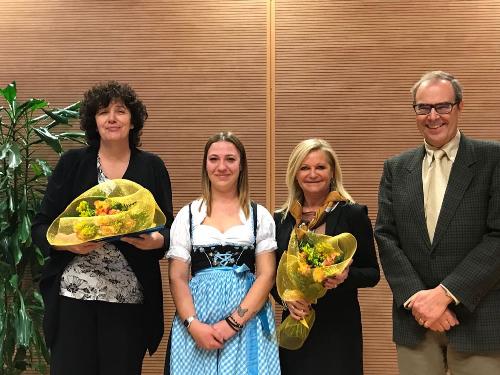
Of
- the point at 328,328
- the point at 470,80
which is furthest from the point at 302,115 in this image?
the point at 328,328

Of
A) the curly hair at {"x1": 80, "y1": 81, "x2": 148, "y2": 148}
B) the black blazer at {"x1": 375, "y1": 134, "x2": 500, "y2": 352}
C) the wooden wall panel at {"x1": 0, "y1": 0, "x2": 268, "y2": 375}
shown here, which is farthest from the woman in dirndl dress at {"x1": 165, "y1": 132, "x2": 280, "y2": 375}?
the wooden wall panel at {"x1": 0, "y1": 0, "x2": 268, "y2": 375}

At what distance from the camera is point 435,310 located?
1939 millimetres

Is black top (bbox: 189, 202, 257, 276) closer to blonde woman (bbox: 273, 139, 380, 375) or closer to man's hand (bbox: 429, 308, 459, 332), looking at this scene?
blonde woman (bbox: 273, 139, 380, 375)

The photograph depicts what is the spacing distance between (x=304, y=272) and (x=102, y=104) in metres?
1.07

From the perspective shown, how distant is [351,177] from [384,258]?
1.64 m

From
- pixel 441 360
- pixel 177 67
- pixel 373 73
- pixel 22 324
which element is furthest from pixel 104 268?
pixel 373 73

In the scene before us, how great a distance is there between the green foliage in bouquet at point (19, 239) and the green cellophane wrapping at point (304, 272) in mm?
1644

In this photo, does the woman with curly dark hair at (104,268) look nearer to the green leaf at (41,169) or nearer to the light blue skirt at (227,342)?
the light blue skirt at (227,342)

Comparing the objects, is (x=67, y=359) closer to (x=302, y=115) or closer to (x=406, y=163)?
(x=406, y=163)

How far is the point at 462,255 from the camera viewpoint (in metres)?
2.01

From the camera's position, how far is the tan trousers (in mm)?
1962

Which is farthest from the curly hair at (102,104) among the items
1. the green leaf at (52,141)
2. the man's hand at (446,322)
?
the man's hand at (446,322)

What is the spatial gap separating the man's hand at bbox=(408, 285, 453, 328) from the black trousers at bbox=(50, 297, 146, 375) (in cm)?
107

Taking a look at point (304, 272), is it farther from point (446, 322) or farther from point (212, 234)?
point (446, 322)
